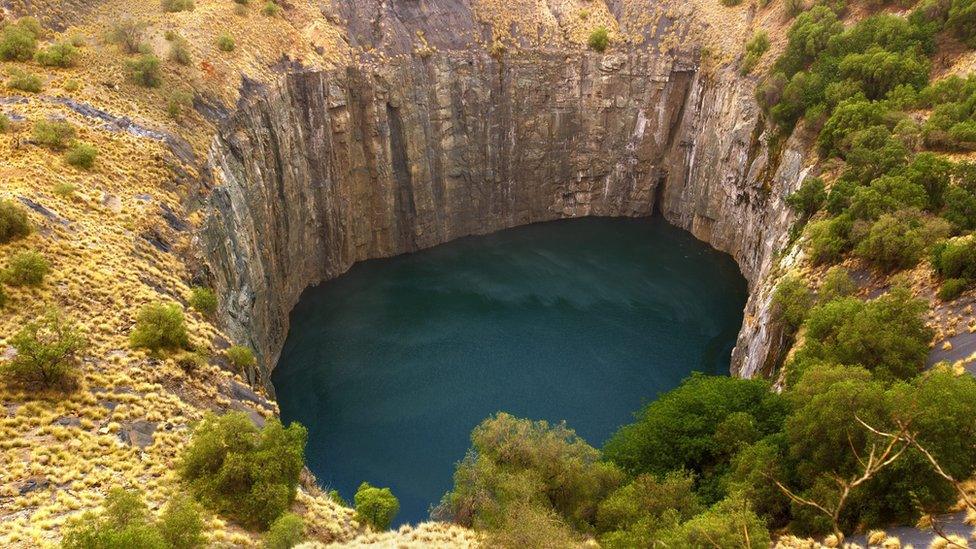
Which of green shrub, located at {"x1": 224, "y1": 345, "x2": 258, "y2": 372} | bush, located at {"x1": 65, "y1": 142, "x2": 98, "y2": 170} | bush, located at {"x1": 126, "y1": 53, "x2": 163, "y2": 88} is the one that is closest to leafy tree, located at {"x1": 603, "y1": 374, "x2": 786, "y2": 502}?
green shrub, located at {"x1": 224, "y1": 345, "x2": 258, "y2": 372}

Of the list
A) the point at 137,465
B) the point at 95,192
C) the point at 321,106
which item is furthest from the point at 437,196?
the point at 137,465

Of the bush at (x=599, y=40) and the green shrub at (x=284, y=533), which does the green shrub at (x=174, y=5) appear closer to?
the bush at (x=599, y=40)

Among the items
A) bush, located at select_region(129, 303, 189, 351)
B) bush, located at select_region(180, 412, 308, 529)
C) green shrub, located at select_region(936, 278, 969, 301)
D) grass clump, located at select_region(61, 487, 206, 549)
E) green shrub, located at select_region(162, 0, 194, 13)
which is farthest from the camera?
green shrub, located at select_region(162, 0, 194, 13)

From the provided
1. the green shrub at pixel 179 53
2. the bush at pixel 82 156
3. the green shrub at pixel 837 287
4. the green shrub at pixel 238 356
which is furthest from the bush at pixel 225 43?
the green shrub at pixel 837 287

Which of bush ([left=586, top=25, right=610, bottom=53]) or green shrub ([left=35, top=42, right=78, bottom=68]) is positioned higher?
bush ([left=586, top=25, right=610, bottom=53])

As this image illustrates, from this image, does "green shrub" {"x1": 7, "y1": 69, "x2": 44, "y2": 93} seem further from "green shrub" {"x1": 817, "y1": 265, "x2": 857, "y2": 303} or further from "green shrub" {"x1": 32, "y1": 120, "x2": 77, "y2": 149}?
"green shrub" {"x1": 817, "y1": 265, "x2": 857, "y2": 303}

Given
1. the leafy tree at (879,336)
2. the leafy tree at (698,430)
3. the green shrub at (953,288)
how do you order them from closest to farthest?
the leafy tree at (879,336) < the leafy tree at (698,430) < the green shrub at (953,288)

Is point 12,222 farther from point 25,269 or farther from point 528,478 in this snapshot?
point 528,478

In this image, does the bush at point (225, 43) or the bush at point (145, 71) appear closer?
the bush at point (145, 71)
